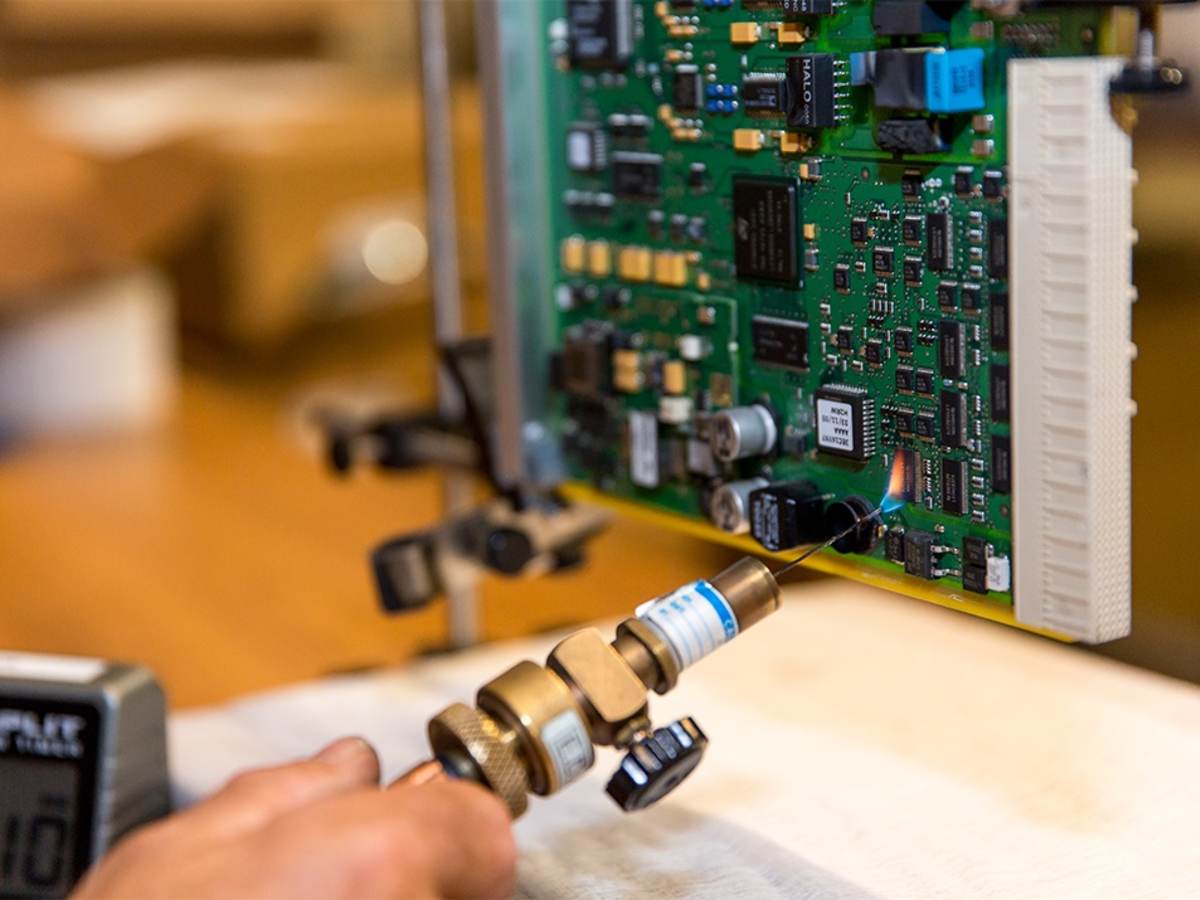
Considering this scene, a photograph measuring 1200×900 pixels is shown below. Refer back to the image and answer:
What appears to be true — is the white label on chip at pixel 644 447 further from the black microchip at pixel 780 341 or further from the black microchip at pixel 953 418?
the black microchip at pixel 953 418

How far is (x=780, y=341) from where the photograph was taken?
852 mm

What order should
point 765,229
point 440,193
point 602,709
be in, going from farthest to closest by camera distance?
1. point 440,193
2. point 765,229
3. point 602,709

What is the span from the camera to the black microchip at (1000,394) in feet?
2.39

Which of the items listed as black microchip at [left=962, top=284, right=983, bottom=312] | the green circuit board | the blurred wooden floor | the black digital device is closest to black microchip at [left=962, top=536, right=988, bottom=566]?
the green circuit board

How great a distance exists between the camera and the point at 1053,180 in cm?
68

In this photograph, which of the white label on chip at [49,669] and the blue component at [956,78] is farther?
the white label on chip at [49,669]

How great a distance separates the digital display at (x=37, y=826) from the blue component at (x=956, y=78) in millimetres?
604

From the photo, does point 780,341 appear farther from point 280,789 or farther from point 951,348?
point 280,789

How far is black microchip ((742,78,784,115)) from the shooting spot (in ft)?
2.69

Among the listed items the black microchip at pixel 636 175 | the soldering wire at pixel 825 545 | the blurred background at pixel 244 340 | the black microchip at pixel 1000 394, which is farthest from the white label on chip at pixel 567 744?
the blurred background at pixel 244 340

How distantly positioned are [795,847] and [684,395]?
26 cm

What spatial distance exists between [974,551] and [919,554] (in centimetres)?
3

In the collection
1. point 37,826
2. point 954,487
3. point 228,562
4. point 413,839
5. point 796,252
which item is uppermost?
point 796,252

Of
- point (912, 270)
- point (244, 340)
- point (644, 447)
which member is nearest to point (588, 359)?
point (644, 447)
